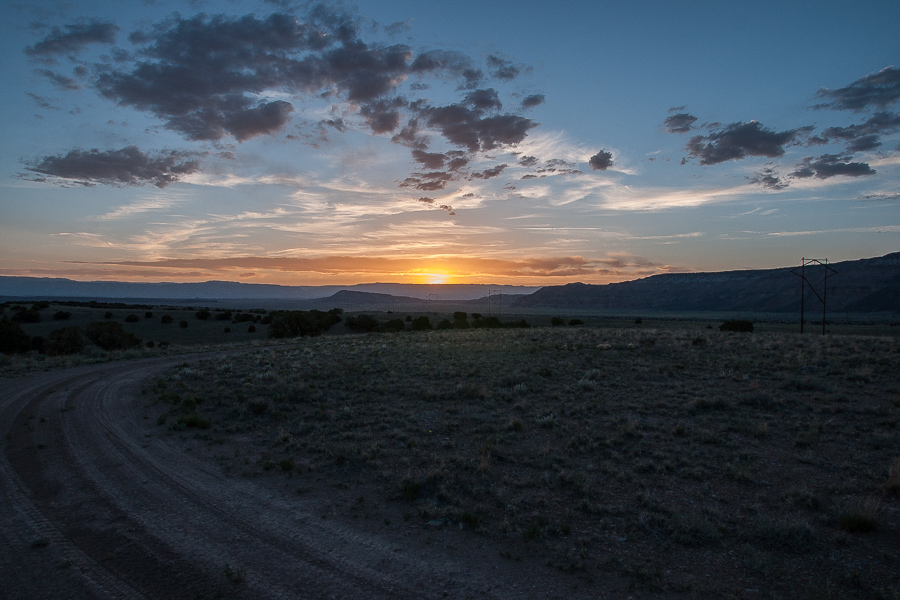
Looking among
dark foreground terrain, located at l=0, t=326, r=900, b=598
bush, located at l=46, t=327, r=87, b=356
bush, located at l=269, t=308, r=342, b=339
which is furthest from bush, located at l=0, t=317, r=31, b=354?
dark foreground terrain, located at l=0, t=326, r=900, b=598

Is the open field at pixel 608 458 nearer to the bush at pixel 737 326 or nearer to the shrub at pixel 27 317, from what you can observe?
the bush at pixel 737 326

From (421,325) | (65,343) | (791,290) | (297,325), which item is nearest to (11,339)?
(65,343)

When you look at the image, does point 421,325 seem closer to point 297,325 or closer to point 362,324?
point 362,324

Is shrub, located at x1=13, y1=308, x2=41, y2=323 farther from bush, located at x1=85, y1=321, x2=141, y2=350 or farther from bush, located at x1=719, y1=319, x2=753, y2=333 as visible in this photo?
bush, located at x1=719, y1=319, x2=753, y2=333

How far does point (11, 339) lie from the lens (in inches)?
1261

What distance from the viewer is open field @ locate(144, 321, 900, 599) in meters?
6.01

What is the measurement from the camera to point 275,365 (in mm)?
21391

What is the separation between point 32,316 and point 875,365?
7286 centimetres

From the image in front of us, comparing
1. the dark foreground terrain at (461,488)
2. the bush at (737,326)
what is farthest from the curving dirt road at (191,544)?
the bush at (737,326)

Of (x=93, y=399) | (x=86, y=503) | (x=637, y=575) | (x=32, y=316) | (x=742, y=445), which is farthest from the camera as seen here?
(x=32, y=316)

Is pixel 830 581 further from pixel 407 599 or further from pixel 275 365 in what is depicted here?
pixel 275 365

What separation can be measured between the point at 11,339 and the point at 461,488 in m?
39.0

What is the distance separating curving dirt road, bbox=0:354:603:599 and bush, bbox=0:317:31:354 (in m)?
30.4

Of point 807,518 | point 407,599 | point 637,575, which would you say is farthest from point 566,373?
point 407,599
